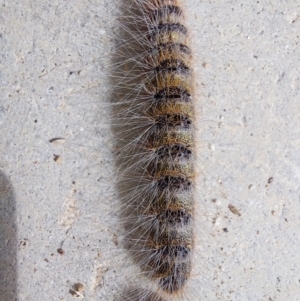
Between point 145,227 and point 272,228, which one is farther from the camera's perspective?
point 272,228

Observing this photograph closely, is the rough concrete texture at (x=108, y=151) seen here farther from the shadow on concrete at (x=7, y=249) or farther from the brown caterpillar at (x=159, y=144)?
the brown caterpillar at (x=159, y=144)

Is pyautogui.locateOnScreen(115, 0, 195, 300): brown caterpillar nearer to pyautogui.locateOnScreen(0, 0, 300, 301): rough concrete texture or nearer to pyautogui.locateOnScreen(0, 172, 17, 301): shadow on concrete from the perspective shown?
pyautogui.locateOnScreen(0, 0, 300, 301): rough concrete texture

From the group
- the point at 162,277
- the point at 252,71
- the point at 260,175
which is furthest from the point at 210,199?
the point at 252,71

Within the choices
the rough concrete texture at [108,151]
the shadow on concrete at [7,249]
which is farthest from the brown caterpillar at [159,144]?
the shadow on concrete at [7,249]

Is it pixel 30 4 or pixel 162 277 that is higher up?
pixel 30 4

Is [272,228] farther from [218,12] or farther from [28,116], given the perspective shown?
[28,116]

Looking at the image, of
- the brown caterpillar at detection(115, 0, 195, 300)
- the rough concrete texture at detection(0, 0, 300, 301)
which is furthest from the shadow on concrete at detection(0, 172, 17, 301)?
the brown caterpillar at detection(115, 0, 195, 300)

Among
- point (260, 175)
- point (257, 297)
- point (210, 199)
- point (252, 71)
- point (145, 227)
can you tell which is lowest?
point (257, 297)
